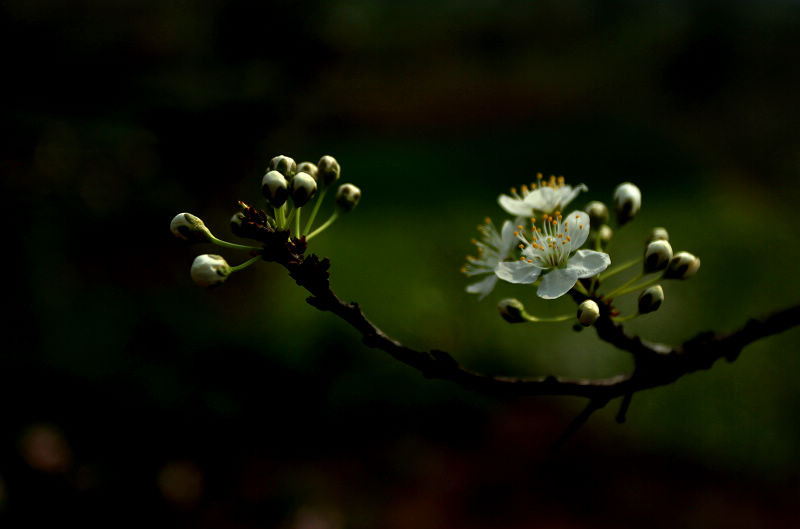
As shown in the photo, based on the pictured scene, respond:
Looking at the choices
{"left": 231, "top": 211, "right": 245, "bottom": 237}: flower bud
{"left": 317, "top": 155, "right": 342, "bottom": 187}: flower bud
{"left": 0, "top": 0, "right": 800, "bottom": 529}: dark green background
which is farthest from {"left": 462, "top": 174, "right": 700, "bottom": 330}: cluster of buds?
{"left": 0, "top": 0, "right": 800, "bottom": 529}: dark green background

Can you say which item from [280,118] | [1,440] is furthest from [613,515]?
[1,440]

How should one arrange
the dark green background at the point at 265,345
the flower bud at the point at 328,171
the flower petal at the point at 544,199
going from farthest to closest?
the dark green background at the point at 265,345, the flower petal at the point at 544,199, the flower bud at the point at 328,171

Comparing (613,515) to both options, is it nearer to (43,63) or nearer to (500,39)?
(43,63)

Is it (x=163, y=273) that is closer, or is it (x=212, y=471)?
(x=212, y=471)

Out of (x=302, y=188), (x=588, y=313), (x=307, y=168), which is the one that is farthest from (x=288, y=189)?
(x=588, y=313)

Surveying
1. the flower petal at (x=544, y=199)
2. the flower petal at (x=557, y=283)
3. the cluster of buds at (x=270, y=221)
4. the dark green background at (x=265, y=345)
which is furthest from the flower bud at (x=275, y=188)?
the dark green background at (x=265, y=345)

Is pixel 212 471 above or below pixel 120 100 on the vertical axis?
below

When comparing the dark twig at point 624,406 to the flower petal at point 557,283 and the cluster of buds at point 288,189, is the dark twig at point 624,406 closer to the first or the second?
the flower petal at point 557,283
